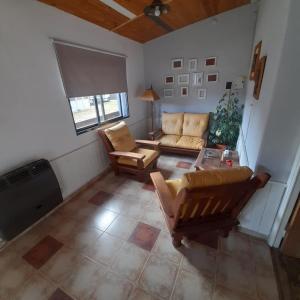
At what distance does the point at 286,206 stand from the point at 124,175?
2.18 m

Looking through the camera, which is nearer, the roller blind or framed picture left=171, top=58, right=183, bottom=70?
the roller blind

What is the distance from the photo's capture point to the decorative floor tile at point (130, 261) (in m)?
1.42

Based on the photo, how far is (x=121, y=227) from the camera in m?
1.87

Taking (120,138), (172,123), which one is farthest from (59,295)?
(172,123)

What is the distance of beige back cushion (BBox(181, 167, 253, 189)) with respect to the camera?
1.05m

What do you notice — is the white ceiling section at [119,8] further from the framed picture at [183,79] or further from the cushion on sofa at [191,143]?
the cushion on sofa at [191,143]

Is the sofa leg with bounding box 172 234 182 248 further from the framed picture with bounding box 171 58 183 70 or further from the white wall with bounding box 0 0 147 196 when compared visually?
the framed picture with bounding box 171 58 183 70

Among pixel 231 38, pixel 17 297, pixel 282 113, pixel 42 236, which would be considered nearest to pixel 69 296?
pixel 17 297

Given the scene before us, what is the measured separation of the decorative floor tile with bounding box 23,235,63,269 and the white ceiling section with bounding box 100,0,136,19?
8.99 ft

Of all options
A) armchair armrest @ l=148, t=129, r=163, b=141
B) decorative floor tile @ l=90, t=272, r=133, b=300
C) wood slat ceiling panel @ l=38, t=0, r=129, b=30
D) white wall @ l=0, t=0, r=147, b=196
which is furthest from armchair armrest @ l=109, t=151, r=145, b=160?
wood slat ceiling panel @ l=38, t=0, r=129, b=30

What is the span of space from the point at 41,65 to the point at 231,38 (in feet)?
10.5

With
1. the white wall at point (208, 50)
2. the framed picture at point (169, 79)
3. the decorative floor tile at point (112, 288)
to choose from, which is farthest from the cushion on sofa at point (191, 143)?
the decorative floor tile at point (112, 288)

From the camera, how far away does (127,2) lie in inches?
80.8

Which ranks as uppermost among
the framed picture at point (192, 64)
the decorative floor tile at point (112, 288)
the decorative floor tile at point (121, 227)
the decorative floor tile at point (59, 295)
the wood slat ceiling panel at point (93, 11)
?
the wood slat ceiling panel at point (93, 11)
